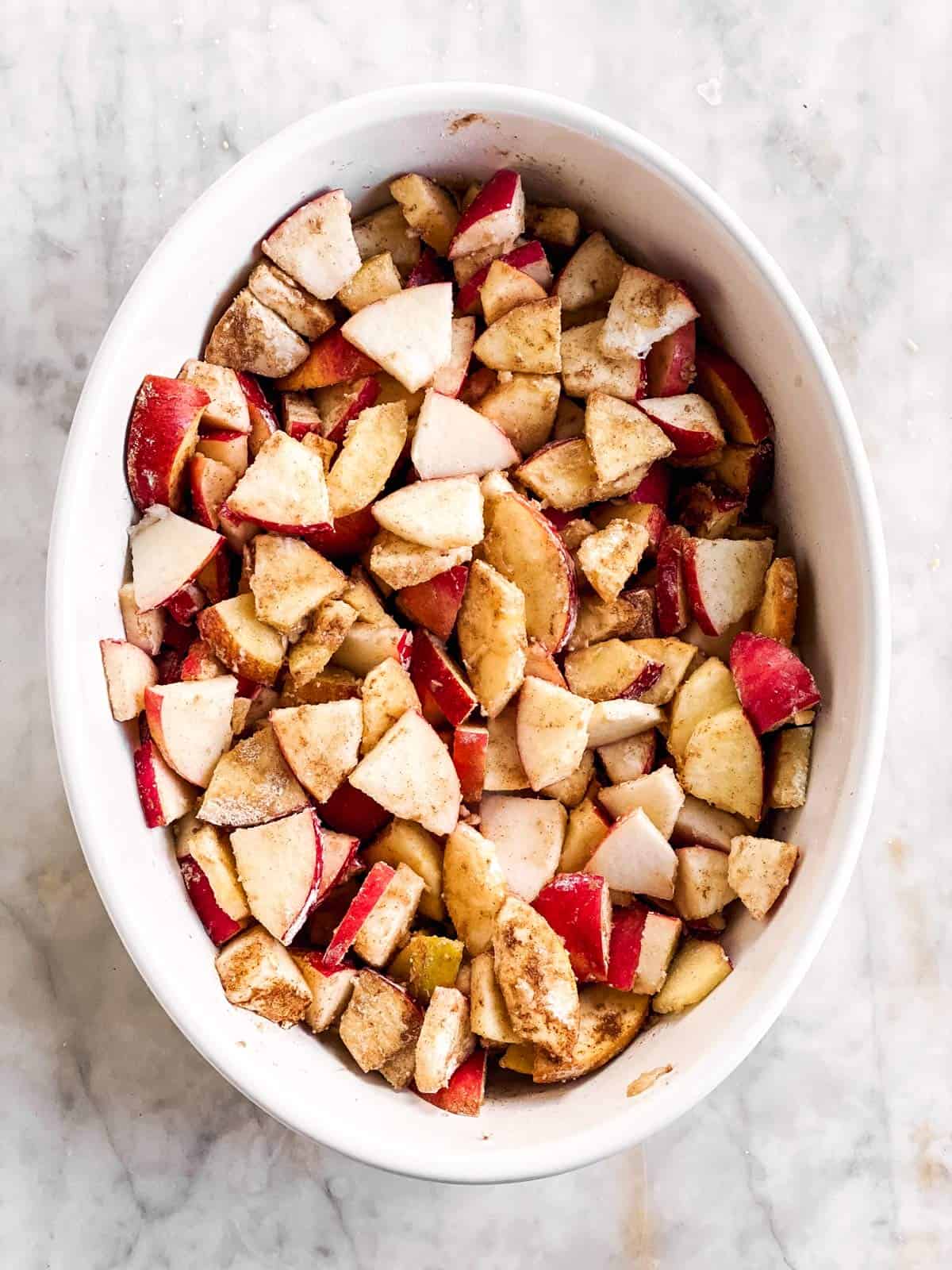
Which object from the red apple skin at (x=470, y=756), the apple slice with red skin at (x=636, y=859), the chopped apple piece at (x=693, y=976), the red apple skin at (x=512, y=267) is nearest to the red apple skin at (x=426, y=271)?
the red apple skin at (x=512, y=267)

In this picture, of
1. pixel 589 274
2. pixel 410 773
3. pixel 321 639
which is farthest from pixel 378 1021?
pixel 589 274

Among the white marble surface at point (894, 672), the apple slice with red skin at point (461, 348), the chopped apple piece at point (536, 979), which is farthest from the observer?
the white marble surface at point (894, 672)

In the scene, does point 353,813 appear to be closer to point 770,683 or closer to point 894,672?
point 770,683

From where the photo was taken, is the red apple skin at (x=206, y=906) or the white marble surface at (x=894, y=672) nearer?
the red apple skin at (x=206, y=906)

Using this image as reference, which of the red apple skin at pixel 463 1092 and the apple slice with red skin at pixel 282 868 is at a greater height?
the apple slice with red skin at pixel 282 868

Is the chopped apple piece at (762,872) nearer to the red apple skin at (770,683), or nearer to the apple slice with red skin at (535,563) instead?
the red apple skin at (770,683)

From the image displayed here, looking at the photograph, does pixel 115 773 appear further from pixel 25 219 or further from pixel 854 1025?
pixel 854 1025

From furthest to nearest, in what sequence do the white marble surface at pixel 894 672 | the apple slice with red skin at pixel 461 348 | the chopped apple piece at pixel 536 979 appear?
the white marble surface at pixel 894 672 → the apple slice with red skin at pixel 461 348 → the chopped apple piece at pixel 536 979

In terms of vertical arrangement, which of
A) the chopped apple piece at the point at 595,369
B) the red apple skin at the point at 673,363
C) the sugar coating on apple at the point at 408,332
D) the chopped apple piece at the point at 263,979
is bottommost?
the chopped apple piece at the point at 263,979
